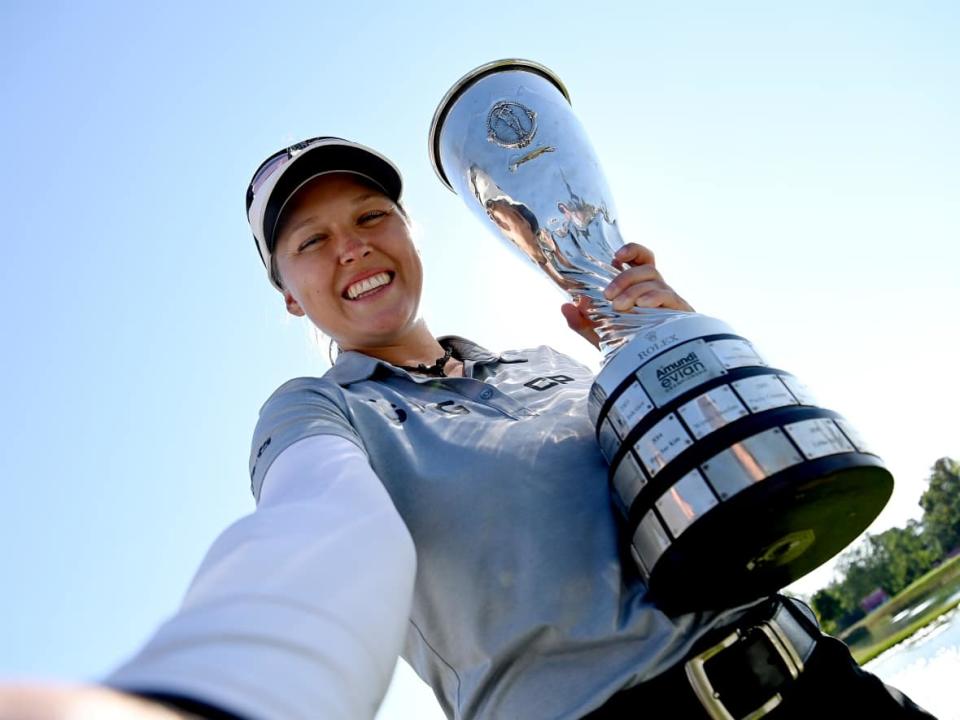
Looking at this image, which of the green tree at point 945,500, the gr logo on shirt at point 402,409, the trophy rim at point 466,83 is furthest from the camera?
the green tree at point 945,500

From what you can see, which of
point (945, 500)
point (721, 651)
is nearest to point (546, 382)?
point (721, 651)

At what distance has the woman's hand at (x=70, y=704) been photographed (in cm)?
40

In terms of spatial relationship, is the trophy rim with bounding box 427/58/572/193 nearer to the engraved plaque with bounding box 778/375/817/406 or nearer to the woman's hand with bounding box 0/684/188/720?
the engraved plaque with bounding box 778/375/817/406

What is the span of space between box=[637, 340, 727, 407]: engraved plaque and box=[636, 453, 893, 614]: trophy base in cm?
21

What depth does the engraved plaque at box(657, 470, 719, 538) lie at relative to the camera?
113 cm

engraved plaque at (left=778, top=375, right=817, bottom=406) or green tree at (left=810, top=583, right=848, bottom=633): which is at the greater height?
engraved plaque at (left=778, top=375, right=817, bottom=406)

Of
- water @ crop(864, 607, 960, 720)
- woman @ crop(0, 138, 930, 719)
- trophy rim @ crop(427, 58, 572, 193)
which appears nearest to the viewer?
woman @ crop(0, 138, 930, 719)

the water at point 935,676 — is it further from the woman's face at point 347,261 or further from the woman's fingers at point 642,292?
the woman's face at point 347,261

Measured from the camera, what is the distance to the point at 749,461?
3.71ft

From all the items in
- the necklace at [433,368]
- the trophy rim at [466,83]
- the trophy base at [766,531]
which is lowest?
the trophy base at [766,531]

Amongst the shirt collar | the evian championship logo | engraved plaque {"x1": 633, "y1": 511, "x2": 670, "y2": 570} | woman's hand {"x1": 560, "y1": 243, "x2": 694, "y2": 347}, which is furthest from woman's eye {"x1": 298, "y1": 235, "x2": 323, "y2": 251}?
engraved plaque {"x1": 633, "y1": 511, "x2": 670, "y2": 570}

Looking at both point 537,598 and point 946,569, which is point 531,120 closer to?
point 537,598

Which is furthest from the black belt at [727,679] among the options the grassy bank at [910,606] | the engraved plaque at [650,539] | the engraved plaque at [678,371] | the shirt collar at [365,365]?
the grassy bank at [910,606]

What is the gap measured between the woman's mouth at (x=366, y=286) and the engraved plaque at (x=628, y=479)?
843 mm
